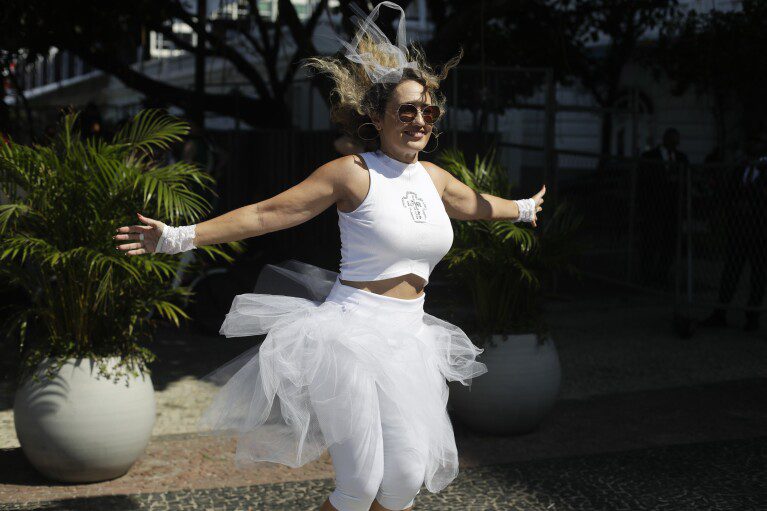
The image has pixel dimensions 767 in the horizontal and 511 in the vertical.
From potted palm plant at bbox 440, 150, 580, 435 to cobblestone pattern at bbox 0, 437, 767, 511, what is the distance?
526 millimetres

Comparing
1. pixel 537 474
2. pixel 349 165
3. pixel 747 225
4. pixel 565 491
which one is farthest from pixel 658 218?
pixel 349 165

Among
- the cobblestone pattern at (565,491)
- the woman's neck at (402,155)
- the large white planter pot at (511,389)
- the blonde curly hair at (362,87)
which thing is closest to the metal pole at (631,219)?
the large white planter pot at (511,389)

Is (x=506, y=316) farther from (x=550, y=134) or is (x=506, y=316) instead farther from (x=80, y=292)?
(x=550, y=134)

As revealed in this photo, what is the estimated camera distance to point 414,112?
395cm

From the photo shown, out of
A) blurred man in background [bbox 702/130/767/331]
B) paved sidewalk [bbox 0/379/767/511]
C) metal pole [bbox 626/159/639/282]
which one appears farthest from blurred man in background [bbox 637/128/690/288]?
paved sidewalk [bbox 0/379/767/511]

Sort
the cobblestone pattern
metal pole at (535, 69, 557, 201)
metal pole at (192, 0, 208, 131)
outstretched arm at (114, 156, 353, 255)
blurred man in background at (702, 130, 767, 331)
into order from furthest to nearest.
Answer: metal pole at (192, 0, 208, 131) → metal pole at (535, 69, 557, 201) → blurred man in background at (702, 130, 767, 331) → the cobblestone pattern → outstretched arm at (114, 156, 353, 255)

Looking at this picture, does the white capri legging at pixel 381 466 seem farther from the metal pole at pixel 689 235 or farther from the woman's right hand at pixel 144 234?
the metal pole at pixel 689 235

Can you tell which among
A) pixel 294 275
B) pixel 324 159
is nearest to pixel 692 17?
pixel 324 159

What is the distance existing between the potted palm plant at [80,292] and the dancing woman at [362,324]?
115 cm

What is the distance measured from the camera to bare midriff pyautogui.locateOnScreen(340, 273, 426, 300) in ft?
12.9

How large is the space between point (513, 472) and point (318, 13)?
12052mm

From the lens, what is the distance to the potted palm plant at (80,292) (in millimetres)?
5062

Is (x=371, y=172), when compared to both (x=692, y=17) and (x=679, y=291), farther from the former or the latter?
(x=692, y=17)

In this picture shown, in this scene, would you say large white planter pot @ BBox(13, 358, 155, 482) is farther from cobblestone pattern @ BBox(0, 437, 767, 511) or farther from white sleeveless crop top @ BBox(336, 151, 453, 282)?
white sleeveless crop top @ BBox(336, 151, 453, 282)
